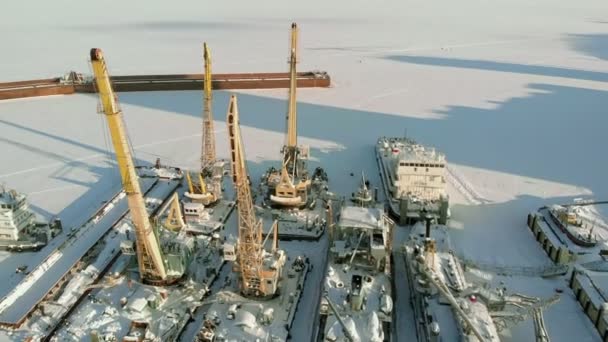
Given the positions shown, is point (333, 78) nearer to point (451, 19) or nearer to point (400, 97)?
point (400, 97)

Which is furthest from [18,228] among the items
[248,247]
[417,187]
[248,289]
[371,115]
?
[371,115]

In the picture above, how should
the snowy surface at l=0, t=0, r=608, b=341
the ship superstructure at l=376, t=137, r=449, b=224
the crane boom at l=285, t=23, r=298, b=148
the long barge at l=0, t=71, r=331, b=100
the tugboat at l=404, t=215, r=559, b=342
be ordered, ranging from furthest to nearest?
the long barge at l=0, t=71, r=331, b=100 → the snowy surface at l=0, t=0, r=608, b=341 → the crane boom at l=285, t=23, r=298, b=148 → the ship superstructure at l=376, t=137, r=449, b=224 → the tugboat at l=404, t=215, r=559, b=342

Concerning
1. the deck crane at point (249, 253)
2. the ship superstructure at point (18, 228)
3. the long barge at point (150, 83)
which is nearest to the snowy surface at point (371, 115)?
the long barge at point (150, 83)

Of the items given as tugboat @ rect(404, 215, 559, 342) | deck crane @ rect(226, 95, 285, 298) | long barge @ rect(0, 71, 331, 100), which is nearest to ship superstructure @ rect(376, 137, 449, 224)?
tugboat @ rect(404, 215, 559, 342)

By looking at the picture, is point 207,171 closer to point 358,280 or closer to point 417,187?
point 417,187

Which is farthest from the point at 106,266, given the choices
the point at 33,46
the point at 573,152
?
the point at 33,46

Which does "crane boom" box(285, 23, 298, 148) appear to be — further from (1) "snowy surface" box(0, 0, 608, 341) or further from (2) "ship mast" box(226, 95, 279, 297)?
(2) "ship mast" box(226, 95, 279, 297)

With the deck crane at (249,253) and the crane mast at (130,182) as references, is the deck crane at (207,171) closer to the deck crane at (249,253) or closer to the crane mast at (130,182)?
the crane mast at (130,182)
